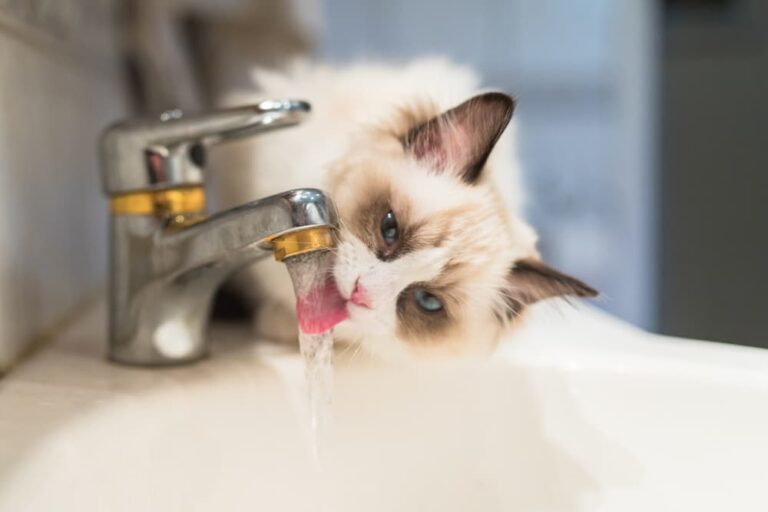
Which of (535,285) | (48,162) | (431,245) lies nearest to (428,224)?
(431,245)

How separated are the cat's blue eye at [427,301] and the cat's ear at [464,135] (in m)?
0.12

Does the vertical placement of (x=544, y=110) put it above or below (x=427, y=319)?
above

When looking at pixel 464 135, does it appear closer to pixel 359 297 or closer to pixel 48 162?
pixel 359 297

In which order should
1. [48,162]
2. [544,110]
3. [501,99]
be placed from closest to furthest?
[501,99] → [48,162] → [544,110]

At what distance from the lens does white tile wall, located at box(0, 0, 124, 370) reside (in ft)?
2.32

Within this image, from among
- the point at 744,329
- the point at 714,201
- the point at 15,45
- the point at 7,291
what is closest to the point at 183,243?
the point at 7,291

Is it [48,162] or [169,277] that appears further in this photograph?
[48,162]

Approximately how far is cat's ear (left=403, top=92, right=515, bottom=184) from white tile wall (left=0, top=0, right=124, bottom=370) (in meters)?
0.41

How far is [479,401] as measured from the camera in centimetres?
72

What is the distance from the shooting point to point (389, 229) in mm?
658

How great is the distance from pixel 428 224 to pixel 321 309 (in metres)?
0.13

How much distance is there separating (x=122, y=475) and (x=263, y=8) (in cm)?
99

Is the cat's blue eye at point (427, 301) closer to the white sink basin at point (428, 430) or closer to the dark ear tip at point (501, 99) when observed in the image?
the white sink basin at point (428, 430)

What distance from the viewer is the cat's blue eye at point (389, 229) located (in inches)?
25.8
